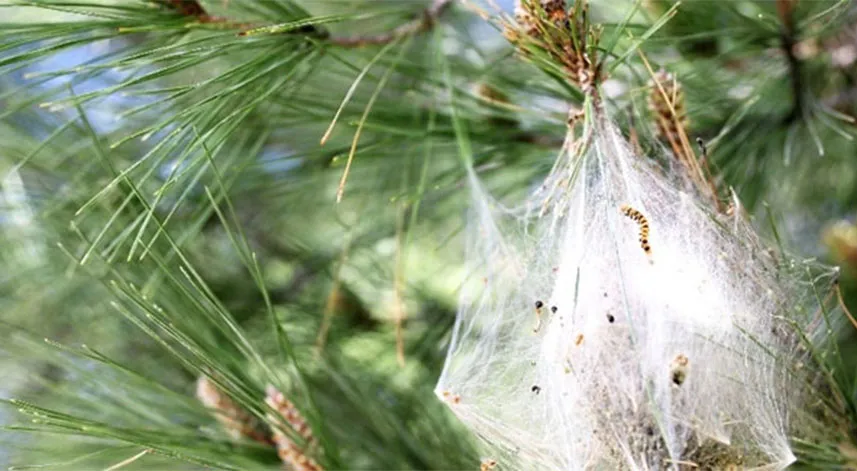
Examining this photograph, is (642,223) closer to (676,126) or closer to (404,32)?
(676,126)

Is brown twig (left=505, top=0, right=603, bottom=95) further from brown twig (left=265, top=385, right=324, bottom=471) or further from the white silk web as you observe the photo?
brown twig (left=265, top=385, right=324, bottom=471)

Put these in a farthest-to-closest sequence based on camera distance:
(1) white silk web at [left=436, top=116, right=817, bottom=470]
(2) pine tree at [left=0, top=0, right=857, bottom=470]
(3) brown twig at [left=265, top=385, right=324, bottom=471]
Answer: (3) brown twig at [left=265, top=385, right=324, bottom=471] → (2) pine tree at [left=0, top=0, right=857, bottom=470] → (1) white silk web at [left=436, top=116, right=817, bottom=470]

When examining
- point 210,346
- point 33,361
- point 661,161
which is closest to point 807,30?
point 661,161

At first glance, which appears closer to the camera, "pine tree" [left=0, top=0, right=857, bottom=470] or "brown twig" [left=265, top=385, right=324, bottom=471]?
"pine tree" [left=0, top=0, right=857, bottom=470]

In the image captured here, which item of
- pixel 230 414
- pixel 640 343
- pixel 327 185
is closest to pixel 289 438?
pixel 230 414

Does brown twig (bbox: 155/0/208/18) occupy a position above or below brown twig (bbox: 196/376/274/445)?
above

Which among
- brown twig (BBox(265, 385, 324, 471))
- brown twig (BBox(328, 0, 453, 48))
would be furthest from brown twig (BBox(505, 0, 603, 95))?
brown twig (BBox(265, 385, 324, 471))

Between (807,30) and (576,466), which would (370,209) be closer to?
(807,30)

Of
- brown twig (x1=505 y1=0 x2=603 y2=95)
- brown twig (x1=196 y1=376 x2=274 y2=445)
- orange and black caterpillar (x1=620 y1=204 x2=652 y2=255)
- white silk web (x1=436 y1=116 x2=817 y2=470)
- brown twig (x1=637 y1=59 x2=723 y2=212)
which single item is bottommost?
brown twig (x1=196 y1=376 x2=274 y2=445)
